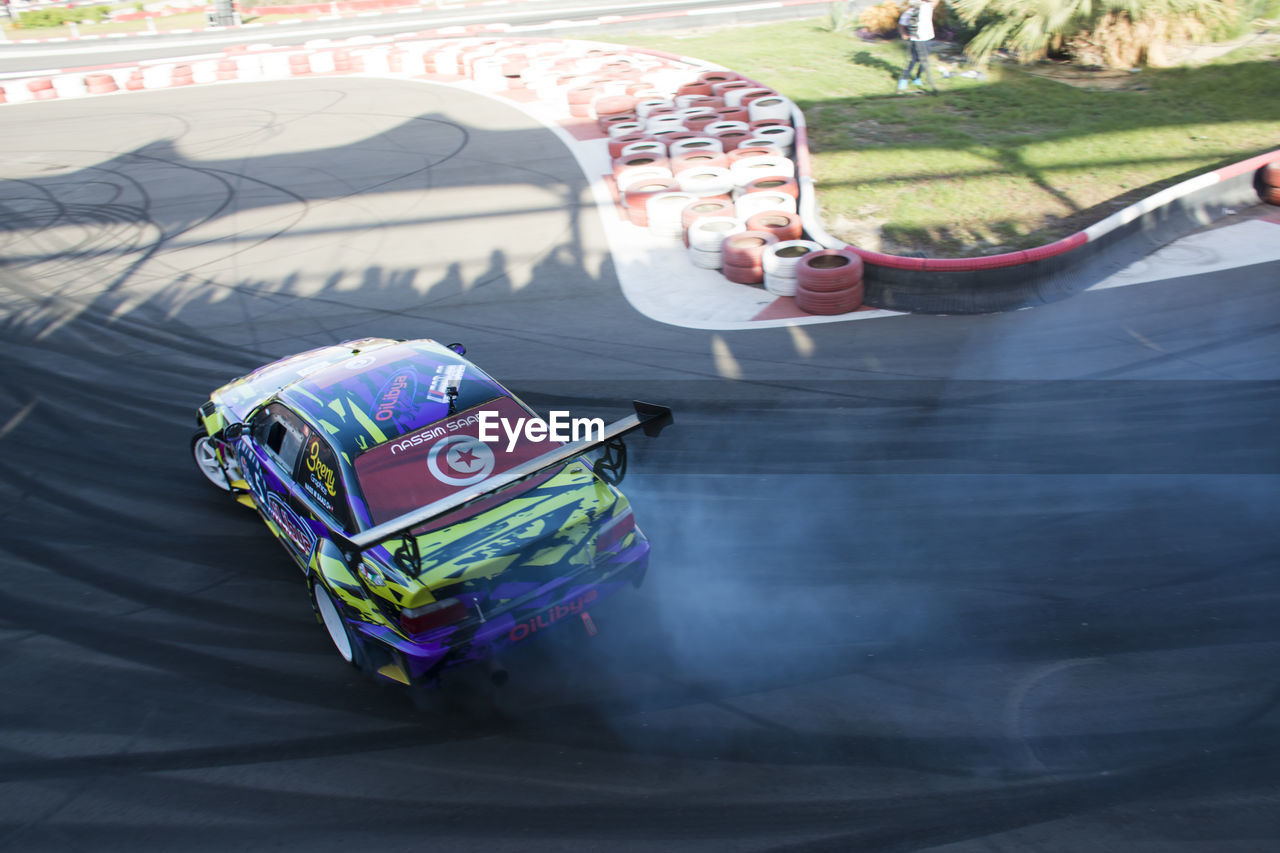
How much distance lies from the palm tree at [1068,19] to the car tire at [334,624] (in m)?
18.1

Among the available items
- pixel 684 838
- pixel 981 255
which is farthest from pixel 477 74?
pixel 684 838

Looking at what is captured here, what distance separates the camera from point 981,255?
10.0 meters

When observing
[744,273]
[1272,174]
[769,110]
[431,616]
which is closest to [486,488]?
[431,616]

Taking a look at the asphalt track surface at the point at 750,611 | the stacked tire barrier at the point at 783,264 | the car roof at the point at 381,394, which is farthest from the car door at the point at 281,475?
the stacked tire barrier at the point at 783,264

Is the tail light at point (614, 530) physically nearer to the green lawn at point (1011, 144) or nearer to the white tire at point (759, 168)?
the green lawn at point (1011, 144)

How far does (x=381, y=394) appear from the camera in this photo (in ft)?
18.0

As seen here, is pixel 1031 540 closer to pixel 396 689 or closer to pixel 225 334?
pixel 396 689

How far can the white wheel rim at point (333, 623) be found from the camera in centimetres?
514

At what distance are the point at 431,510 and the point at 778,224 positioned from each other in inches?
303

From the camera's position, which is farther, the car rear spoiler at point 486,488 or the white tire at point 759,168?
the white tire at point 759,168

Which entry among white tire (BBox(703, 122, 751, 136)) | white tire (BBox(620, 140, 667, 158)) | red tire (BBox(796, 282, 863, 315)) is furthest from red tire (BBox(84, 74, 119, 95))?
red tire (BBox(796, 282, 863, 315))

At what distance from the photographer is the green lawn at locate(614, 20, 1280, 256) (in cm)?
1111

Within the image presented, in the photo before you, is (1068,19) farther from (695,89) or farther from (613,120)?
(613,120)

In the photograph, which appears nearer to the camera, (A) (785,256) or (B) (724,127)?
(A) (785,256)
